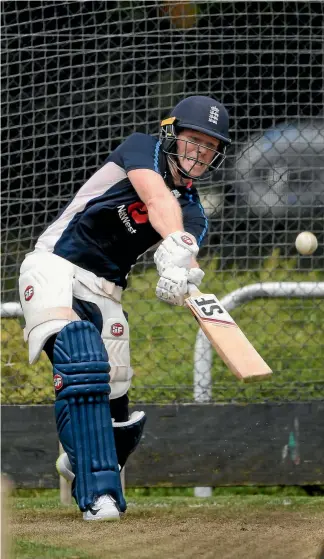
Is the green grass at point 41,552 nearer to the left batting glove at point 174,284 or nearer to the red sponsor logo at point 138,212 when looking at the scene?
the left batting glove at point 174,284

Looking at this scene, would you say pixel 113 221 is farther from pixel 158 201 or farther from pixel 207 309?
pixel 207 309

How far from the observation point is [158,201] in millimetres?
4723

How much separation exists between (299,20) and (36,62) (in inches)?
71.1

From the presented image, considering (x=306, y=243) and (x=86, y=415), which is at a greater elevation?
(x=86, y=415)

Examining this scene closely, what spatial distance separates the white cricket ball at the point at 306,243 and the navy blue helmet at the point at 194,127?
2.11 m

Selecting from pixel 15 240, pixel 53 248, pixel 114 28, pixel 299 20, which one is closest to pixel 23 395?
pixel 15 240

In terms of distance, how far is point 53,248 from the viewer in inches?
209

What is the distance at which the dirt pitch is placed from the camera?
4.27 metres

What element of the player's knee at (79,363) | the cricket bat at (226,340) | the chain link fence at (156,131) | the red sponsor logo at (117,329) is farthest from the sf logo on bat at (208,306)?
the chain link fence at (156,131)

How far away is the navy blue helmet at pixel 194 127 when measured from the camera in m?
5.05

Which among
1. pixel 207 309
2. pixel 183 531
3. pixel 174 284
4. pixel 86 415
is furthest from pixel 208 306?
pixel 183 531

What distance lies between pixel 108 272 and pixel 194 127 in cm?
81

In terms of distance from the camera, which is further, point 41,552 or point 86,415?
point 86,415

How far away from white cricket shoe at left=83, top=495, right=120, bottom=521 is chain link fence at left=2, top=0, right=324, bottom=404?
249 cm
